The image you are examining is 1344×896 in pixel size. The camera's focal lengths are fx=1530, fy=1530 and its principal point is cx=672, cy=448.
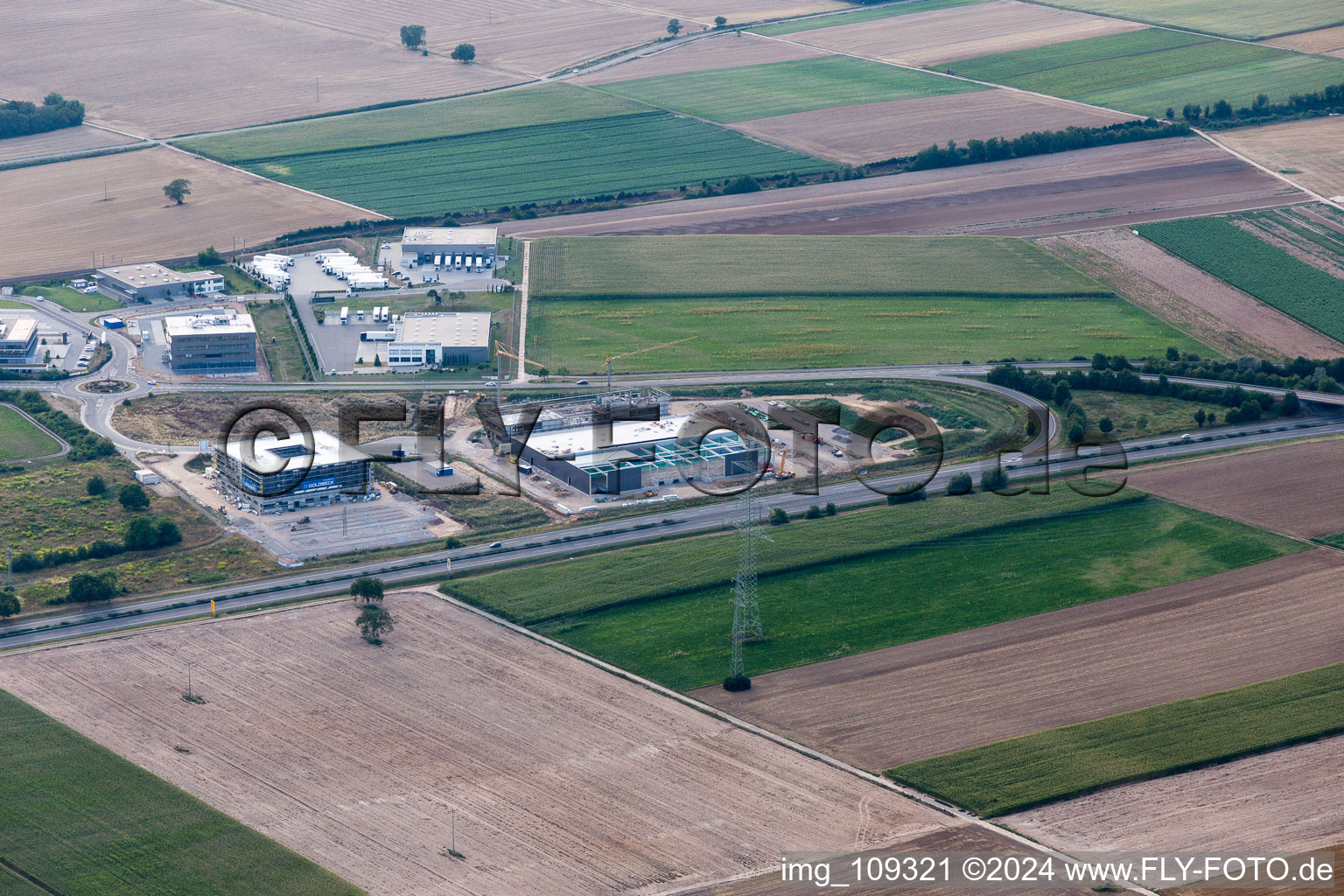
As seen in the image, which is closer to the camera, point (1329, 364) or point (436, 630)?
point (436, 630)

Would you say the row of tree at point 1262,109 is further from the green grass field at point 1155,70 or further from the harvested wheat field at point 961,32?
the harvested wheat field at point 961,32

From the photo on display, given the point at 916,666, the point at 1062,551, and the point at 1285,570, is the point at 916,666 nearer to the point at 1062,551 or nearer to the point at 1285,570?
the point at 1062,551

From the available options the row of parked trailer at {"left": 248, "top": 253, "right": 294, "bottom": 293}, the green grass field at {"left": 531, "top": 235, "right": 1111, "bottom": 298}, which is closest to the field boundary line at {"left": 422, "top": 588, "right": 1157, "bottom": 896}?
the green grass field at {"left": 531, "top": 235, "right": 1111, "bottom": 298}

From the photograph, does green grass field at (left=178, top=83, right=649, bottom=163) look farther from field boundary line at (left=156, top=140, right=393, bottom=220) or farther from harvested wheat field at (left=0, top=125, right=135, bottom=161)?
harvested wheat field at (left=0, top=125, right=135, bottom=161)

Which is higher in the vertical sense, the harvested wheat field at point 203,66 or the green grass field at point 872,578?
the harvested wheat field at point 203,66

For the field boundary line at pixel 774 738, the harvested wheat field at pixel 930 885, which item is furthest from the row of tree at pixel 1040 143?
the harvested wheat field at pixel 930 885

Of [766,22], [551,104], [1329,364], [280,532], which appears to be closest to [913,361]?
[1329,364]
